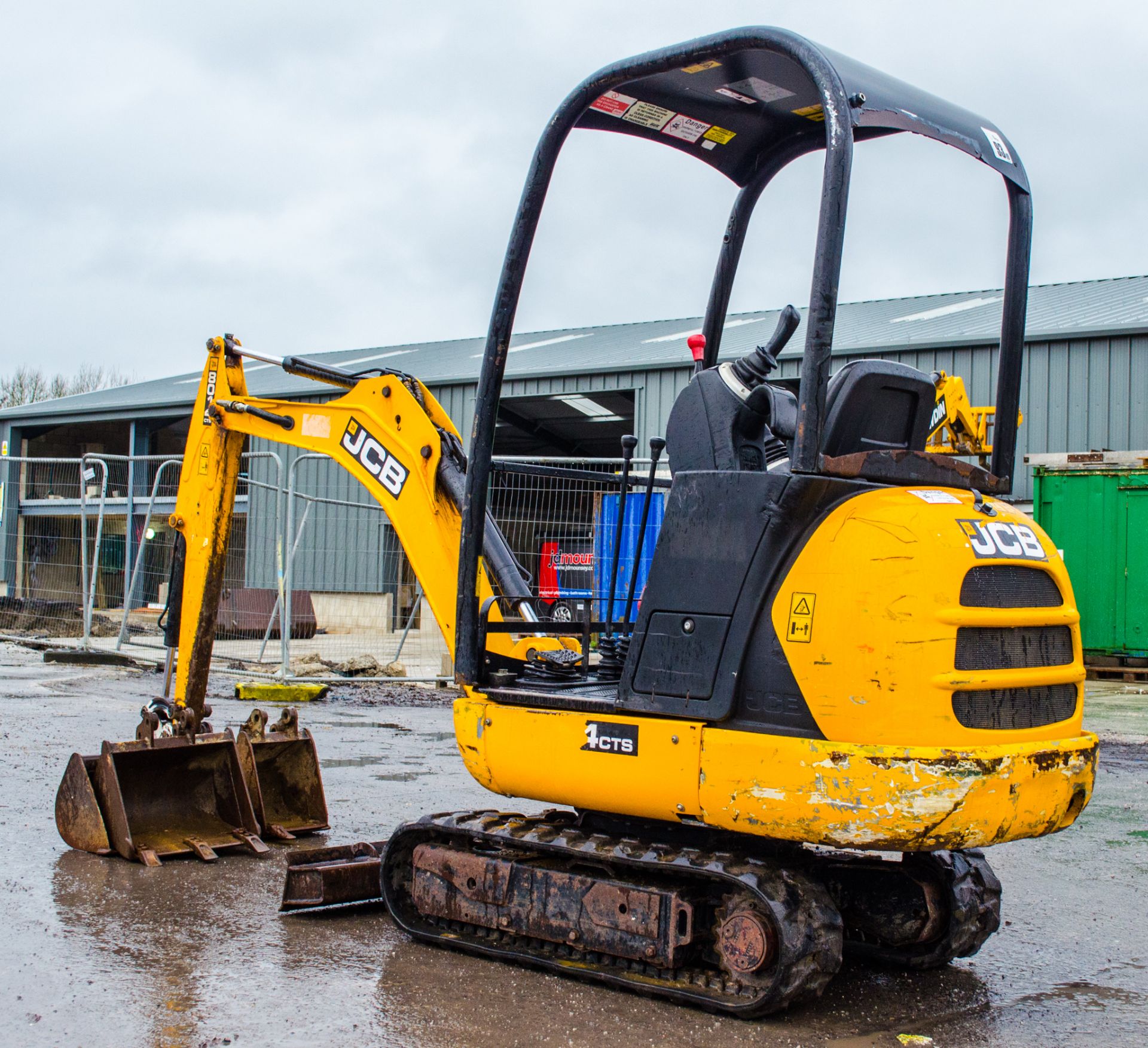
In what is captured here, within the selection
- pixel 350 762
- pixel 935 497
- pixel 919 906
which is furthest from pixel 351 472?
pixel 350 762

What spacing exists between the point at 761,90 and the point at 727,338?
2002 centimetres

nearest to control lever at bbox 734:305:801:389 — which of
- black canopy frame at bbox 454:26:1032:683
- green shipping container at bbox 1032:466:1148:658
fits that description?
black canopy frame at bbox 454:26:1032:683

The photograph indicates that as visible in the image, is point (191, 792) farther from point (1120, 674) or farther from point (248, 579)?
point (1120, 674)

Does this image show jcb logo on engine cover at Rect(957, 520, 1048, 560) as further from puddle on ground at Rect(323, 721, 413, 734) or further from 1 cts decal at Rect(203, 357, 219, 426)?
puddle on ground at Rect(323, 721, 413, 734)

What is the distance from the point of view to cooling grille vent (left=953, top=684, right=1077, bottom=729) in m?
3.75

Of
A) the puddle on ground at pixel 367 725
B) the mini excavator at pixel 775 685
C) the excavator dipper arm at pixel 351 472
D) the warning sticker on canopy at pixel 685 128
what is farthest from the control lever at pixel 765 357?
the puddle on ground at pixel 367 725

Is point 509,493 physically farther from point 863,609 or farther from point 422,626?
point 422,626

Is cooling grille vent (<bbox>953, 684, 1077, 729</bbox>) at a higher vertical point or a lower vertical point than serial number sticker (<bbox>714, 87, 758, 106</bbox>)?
lower

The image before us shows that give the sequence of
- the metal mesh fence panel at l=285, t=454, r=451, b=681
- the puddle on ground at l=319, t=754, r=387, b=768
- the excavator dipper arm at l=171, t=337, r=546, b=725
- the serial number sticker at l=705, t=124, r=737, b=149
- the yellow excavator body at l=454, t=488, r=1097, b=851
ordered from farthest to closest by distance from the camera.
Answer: the metal mesh fence panel at l=285, t=454, r=451, b=681 < the puddle on ground at l=319, t=754, r=387, b=768 < the excavator dipper arm at l=171, t=337, r=546, b=725 < the serial number sticker at l=705, t=124, r=737, b=149 < the yellow excavator body at l=454, t=488, r=1097, b=851

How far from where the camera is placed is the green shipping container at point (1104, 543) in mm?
16844

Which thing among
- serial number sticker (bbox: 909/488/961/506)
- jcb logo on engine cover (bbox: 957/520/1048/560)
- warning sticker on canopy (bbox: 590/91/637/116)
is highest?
warning sticker on canopy (bbox: 590/91/637/116)

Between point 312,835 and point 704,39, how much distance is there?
4.32 m

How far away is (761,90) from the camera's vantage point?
15.5ft

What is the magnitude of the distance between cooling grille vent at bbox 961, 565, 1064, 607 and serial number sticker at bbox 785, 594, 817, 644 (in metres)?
0.46
